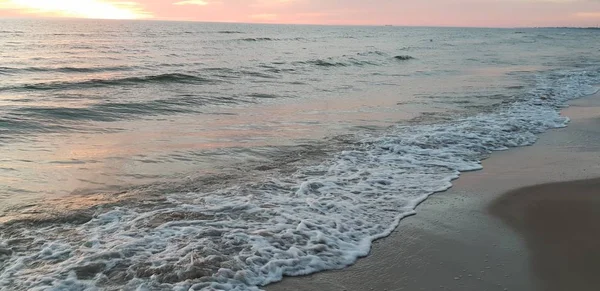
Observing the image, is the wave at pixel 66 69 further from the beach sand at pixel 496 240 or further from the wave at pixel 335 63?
the beach sand at pixel 496 240

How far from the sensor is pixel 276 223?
5.54m

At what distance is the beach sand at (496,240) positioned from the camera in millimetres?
4195

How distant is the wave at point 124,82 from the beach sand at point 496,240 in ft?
48.3

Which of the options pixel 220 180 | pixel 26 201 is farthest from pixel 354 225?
pixel 26 201

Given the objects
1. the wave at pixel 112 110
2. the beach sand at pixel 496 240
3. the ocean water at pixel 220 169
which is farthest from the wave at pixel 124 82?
the beach sand at pixel 496 240

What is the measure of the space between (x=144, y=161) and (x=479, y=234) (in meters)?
5.54

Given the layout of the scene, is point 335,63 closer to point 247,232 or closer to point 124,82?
point 124,82

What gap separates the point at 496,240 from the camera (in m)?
5.03

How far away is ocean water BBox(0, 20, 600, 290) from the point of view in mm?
4586

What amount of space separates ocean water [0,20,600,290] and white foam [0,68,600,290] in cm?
2

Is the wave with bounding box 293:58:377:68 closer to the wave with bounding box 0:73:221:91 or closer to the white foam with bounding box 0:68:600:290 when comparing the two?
the wave with bounding box 0:73:221:91

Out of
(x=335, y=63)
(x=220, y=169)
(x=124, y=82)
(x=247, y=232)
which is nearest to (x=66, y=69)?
(x=124, y=82)

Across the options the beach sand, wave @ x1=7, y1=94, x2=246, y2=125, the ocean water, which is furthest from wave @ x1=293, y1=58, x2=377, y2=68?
the beach sand

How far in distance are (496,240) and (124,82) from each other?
1698 centimetres
